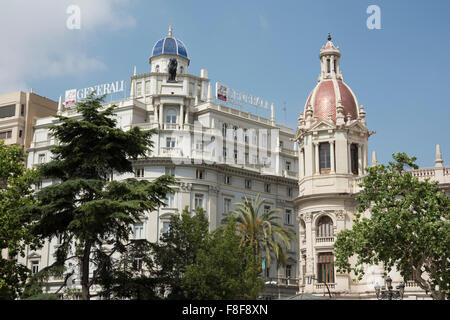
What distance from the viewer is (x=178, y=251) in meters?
44.9

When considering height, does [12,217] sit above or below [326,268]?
above

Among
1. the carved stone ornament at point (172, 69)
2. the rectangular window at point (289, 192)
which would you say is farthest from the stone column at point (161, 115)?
the rectangular window at point (289, 192)

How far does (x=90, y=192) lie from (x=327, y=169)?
25961 millimetres

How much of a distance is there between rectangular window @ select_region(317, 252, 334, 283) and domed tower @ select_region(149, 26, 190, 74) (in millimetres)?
42975

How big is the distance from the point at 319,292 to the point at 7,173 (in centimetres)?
2723

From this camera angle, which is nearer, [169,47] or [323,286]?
[323,286]

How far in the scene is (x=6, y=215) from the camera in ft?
141

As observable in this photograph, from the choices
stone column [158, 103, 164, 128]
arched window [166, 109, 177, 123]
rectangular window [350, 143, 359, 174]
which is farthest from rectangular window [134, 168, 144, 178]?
rectangular window [350, 143, 359, 174]

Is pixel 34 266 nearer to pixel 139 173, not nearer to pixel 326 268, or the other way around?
pixel 139 173

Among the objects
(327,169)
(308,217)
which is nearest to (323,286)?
(308,217)

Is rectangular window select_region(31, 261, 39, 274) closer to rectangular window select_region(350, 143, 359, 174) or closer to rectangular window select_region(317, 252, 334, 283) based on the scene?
rectangular window select_region(317, 252, 334, 283)
